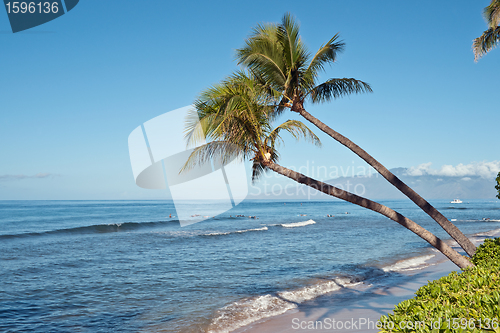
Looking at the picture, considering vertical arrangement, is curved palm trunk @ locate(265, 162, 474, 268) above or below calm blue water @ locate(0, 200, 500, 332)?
above

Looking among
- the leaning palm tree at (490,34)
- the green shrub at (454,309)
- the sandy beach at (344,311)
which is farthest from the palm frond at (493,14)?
the sandy beach at (344,311)

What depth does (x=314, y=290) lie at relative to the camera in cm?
1117

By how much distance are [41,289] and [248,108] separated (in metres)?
11.0

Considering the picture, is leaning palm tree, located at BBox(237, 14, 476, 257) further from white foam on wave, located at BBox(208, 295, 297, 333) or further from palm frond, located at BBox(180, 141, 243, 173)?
white foam on wave, located at BBox(208, 295, 297, 333)

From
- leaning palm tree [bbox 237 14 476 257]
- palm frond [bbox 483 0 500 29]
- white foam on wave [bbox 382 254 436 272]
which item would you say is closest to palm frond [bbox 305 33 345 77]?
leaning palm tree [bbox 237 14 476 257]

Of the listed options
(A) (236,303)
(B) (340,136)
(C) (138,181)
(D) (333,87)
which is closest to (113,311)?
(A) (236,303)

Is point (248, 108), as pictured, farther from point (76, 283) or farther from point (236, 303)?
point (76, 283)

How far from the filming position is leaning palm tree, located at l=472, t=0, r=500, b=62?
8109 millimetres

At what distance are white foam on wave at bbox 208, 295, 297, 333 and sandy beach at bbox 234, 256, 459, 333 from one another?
0.29 metres

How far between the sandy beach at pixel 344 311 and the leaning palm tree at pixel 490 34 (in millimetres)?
7634

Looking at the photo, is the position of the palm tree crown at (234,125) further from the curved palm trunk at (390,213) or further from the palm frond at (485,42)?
the palm frond at (485,42)

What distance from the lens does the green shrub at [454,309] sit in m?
2.46

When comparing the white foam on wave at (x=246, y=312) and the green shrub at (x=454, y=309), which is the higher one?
the green shrub at (x=454, y=309)

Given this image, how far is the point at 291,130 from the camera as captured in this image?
22.8 ft
